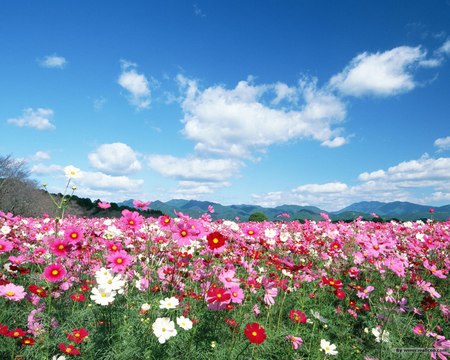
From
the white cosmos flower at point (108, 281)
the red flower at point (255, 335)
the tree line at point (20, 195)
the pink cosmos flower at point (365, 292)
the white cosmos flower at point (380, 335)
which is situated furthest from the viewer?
the tree line at point (20, 195)

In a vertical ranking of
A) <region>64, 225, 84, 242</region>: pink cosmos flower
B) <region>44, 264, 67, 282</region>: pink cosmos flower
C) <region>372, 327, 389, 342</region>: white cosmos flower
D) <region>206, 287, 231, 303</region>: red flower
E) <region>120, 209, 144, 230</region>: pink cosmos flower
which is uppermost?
<region>120, 209, 144, 230</region>: pink cosmos flower

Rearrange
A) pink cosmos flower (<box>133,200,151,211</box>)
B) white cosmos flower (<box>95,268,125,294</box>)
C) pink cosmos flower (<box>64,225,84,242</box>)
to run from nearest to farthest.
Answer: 1. white cosmos flower (<box>95,268,125,294</box>)
2. pink cosmos flower (<box>64,225,84,242</box>)
3. pink cosmos flower (<box>133,200,151,211</box>)

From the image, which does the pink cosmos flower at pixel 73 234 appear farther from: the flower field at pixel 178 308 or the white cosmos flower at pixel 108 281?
the white cosmos flower at pixel 108 281

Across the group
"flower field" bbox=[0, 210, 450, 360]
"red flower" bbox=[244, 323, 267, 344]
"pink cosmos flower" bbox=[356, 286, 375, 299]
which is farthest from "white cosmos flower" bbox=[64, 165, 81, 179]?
"pink cosmos flower" bbox=[356, 286, 375, 299]

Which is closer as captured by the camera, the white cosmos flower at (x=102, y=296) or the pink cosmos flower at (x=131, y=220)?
the white cosmos flower at (x=102, y=296)

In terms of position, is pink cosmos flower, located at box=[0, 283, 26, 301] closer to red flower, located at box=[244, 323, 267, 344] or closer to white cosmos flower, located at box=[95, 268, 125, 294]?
white cosmos flower, located at box=[95, 268, 125, 294]

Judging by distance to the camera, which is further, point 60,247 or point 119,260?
point 119,260

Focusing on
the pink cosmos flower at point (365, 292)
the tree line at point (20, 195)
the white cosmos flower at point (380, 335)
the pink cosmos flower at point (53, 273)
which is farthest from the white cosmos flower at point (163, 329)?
the tree line at point (20, 195)

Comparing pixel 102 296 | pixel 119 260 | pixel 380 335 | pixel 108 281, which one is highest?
pixel 119 260

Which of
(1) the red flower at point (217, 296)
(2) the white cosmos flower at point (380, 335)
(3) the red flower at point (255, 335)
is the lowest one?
(2) the white cosmos flower at point (380, 335)

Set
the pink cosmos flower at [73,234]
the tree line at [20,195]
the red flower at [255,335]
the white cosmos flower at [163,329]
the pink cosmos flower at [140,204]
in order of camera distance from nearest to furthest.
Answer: the red flower at [255,335], the white cosmos flower at [163,329], the pink cosmos flower at [73,234], the pink cosmos flower at [140,204], the tree line at [20,195]

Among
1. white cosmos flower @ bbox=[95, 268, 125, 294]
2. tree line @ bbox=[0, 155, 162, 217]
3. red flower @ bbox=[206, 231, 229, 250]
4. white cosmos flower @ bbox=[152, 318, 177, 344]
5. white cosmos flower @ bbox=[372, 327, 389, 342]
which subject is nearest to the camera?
white cosmos flower @ bbox=[152, 318, 177, 344]

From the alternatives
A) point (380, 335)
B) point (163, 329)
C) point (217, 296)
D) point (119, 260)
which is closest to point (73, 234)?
point (119, 260)

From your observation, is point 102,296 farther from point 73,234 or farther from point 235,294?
point 235,294
